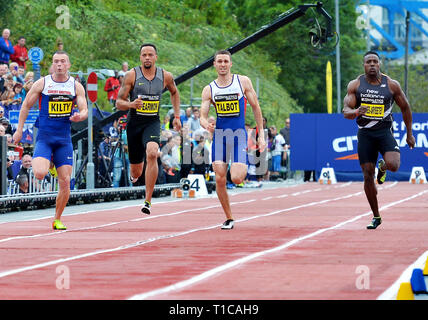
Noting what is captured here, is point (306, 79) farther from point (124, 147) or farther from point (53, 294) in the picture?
point (53, 294)

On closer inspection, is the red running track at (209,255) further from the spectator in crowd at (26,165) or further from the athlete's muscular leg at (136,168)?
the spectator in crowd at (26,165)

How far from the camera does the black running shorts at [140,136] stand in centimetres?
1645

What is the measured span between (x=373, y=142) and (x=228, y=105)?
2.04 metres

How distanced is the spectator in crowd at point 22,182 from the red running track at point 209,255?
8.58 feet

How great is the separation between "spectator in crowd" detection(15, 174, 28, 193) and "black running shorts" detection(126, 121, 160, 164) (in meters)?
5.19

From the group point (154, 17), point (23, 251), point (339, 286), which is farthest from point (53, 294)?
point (154, 17)

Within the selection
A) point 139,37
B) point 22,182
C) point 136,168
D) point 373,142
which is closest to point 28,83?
point 22,182

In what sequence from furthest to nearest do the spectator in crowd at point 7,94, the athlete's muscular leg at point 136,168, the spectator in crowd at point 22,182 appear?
1. the spectator in crowd at point 7,94
2. the spectator in crowd at point 22,182
3. the athlete's muscular leg at point 136,168

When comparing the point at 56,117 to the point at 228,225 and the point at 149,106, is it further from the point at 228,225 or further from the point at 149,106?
the point at 228,225

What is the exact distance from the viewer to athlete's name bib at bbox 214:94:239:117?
15.0 m

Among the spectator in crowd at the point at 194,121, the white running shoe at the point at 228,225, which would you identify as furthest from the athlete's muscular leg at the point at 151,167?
the spectator in crowd at the point at 194,121

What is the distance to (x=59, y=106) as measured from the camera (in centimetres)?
1504

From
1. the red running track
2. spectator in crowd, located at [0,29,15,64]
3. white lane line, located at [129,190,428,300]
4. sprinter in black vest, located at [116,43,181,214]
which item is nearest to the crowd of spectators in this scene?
spectator in crowd, located at [0,29,15,64]

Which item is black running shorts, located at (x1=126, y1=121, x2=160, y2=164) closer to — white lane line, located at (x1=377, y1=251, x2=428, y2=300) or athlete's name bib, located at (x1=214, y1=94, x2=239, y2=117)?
athlete's name bib, located at (x1=214, y1=94, x2=239, y2=117)
